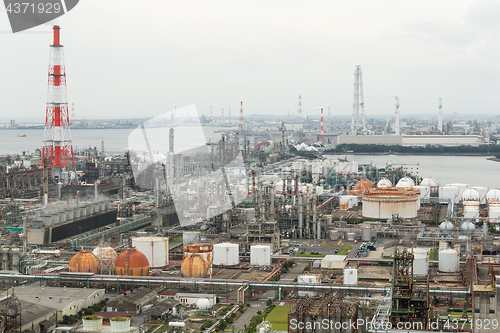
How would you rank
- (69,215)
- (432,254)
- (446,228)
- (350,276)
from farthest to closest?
(446,228)
(69,215)
(432,254)
(350,276)

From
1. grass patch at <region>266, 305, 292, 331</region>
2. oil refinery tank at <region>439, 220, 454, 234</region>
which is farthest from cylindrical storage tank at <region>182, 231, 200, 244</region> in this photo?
oil refinery tank at <region>439, 220, 454, 234</region>

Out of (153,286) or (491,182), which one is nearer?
(153,286)

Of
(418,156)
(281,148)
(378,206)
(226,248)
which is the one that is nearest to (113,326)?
(226,248)

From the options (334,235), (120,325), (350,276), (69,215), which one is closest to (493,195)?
(334,235)

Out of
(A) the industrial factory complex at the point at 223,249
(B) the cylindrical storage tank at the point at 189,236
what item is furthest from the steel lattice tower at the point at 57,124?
(B) the cylindrical storage tank at the point at 189,236

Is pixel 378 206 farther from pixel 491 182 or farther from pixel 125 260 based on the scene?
pixel 491 182

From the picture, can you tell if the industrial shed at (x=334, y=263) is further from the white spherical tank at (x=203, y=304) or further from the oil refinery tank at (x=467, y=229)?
the oil refinery tank at (x=467, y=229)

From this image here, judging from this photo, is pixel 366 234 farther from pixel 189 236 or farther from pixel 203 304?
pixel 203 304
